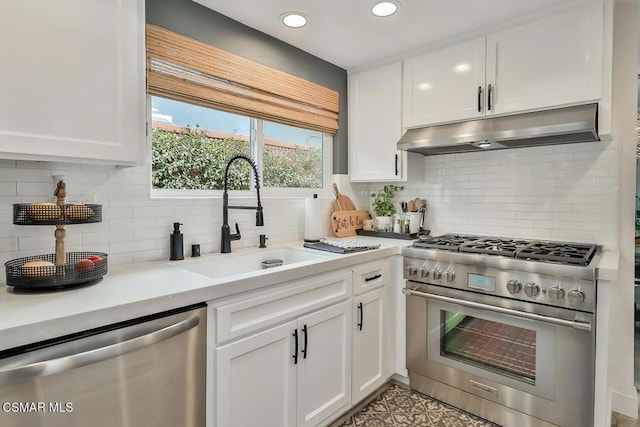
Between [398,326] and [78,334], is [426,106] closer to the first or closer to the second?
[398,326]

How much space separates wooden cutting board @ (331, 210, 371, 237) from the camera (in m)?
2.72

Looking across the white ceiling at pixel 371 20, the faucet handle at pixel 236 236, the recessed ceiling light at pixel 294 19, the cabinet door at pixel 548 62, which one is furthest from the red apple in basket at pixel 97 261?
the cabinet door at pixel 548 62

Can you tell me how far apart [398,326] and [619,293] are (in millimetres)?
1279

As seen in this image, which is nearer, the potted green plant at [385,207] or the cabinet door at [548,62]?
the cabinet door at [548,62]

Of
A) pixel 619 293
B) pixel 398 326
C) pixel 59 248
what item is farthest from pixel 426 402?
pixel 59 248

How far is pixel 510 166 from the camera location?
2428mm

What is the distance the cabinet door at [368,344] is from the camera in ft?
6.61

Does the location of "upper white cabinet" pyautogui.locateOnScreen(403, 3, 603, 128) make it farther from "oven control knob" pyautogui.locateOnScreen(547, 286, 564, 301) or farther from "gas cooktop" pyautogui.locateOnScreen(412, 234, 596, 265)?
"oven control knob" pyautogui.locateOnScreen(547, 286, 564, 301)

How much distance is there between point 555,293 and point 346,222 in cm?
147

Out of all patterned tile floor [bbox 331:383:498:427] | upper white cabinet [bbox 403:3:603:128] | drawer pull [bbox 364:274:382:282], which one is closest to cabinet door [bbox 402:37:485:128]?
upper white cabinet [bbox 403:3:603:128]

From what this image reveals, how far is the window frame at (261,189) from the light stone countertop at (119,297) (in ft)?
1.29

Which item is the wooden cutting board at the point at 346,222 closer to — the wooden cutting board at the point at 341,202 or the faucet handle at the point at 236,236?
the wooden cutting board at the point at 341,202

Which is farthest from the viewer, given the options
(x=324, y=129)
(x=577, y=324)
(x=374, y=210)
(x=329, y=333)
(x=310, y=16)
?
(x=374, y=210)

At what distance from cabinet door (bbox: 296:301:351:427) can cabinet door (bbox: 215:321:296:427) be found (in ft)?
0.23
